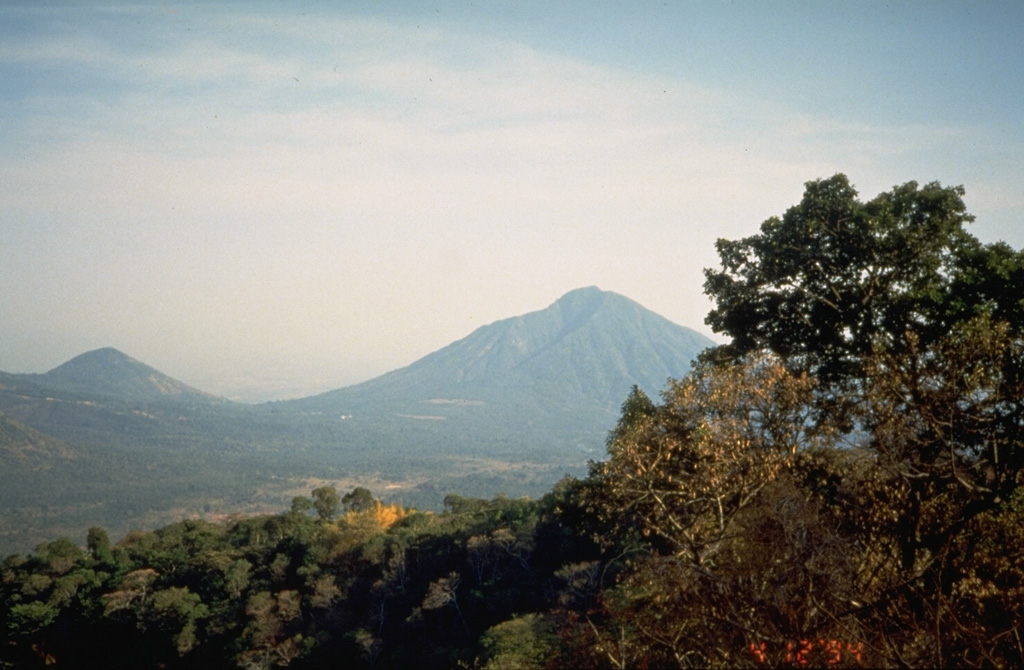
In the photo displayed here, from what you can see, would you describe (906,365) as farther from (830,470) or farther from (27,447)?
(27,447)

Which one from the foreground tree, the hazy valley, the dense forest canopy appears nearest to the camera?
the dense forest canopy

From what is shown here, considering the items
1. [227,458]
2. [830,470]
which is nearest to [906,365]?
[830,470]

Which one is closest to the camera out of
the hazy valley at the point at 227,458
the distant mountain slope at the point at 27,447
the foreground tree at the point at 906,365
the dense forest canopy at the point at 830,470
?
the dense forest canopy at the point at 830,470

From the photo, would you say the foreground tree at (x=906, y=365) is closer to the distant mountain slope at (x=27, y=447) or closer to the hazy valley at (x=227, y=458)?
the hazy valley at (x=227, y=458)

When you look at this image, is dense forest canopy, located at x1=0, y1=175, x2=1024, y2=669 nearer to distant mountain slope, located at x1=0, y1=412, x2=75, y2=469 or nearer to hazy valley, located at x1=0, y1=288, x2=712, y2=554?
hazy valley, located at x1=0, y1=288, x2=712, y2=554

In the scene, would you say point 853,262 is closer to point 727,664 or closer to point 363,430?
point 727,664

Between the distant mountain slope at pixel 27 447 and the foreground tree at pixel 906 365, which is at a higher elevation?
the foreground tree at pixel 906 365

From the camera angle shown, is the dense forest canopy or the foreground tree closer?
the dense forest canopy

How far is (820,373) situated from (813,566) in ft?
18.6

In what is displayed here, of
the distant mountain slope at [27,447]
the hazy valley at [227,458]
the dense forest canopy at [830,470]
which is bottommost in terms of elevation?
the hazy valley at [227,458]

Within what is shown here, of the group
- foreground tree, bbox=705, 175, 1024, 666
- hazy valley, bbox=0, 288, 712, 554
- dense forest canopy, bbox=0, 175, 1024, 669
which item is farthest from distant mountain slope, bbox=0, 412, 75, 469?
foreground tree, bbox=705, 175, 1024, 666

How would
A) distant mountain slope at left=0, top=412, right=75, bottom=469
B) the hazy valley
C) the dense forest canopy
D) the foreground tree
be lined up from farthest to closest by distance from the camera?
distant mountain slope at left=0, top=412, right=75, bottom=469 → the hazy valley → the foreground tree → the dense forest canopy

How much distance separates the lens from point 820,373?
1109cm

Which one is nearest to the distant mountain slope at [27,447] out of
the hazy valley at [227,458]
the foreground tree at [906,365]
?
the hazy valley at [227,458]
